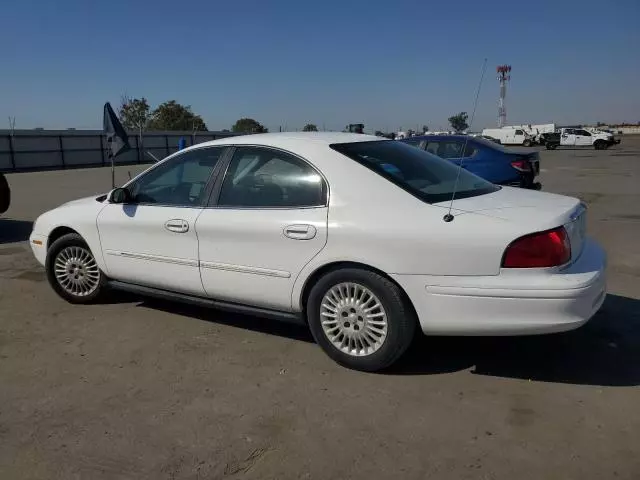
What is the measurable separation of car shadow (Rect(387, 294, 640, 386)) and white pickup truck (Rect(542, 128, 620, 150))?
149 ft

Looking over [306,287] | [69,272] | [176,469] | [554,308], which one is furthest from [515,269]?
[69,272]

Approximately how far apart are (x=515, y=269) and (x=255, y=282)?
169cm

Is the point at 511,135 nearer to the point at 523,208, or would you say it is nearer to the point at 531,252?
the point at 523,208

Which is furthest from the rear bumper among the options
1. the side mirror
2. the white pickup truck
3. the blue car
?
the white pickup truck

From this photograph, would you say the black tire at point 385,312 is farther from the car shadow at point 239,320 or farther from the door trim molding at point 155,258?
the door trim molding at point 155,258

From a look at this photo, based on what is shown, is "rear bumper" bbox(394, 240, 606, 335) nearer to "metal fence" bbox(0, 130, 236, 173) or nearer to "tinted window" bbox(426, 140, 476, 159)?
"tinted window" bbox(426, 140, 476, 159)

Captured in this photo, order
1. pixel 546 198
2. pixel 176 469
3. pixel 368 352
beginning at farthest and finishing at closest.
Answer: pixel 546 198
pixel 368 352
pixel 176 469

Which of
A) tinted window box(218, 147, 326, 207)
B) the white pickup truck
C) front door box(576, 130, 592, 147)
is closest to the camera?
tinted window box(218, 147, 326, 207)

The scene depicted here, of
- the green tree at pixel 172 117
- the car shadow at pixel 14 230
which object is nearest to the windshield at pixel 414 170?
the car shadow at pixel 14 230

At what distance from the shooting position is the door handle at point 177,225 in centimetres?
407

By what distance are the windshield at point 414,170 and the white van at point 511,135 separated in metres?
54.3

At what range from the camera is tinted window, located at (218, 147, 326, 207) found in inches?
144

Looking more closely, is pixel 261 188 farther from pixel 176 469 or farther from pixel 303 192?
pixel 176 469

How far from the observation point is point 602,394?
3.19 metres
